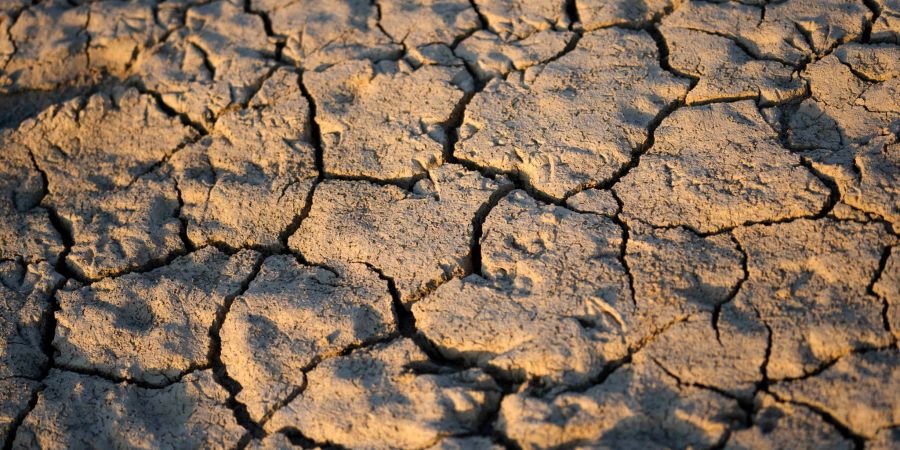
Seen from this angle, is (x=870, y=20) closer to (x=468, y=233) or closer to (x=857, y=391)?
(x=857, y=391)

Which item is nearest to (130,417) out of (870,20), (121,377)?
(121,377)

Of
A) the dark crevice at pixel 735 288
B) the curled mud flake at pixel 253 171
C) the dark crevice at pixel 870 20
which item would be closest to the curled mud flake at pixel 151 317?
the curled mud flake at pixel 253 171

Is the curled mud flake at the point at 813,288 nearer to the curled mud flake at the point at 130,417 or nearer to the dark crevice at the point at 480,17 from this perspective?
the dark crevice at the point at 480,17

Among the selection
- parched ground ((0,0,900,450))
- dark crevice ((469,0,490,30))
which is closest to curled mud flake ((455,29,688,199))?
parched ground ((0,0,900,450))

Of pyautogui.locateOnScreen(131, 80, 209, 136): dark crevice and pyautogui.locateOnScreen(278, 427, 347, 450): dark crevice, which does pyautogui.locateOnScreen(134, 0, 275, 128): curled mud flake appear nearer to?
pyautogui.locateOnScreen(131, 80, 209, 136): dark crevice

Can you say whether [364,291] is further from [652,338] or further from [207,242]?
[652,338]

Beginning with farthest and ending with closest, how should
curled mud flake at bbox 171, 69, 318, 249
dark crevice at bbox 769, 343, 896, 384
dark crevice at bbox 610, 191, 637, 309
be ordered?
1. curled mud flake at bbox 171, 69, 318, 249
2. dark crevice at bbox 610, 191, 637, 309
3. dark crevice at bbox 769, 343, 896, 384
